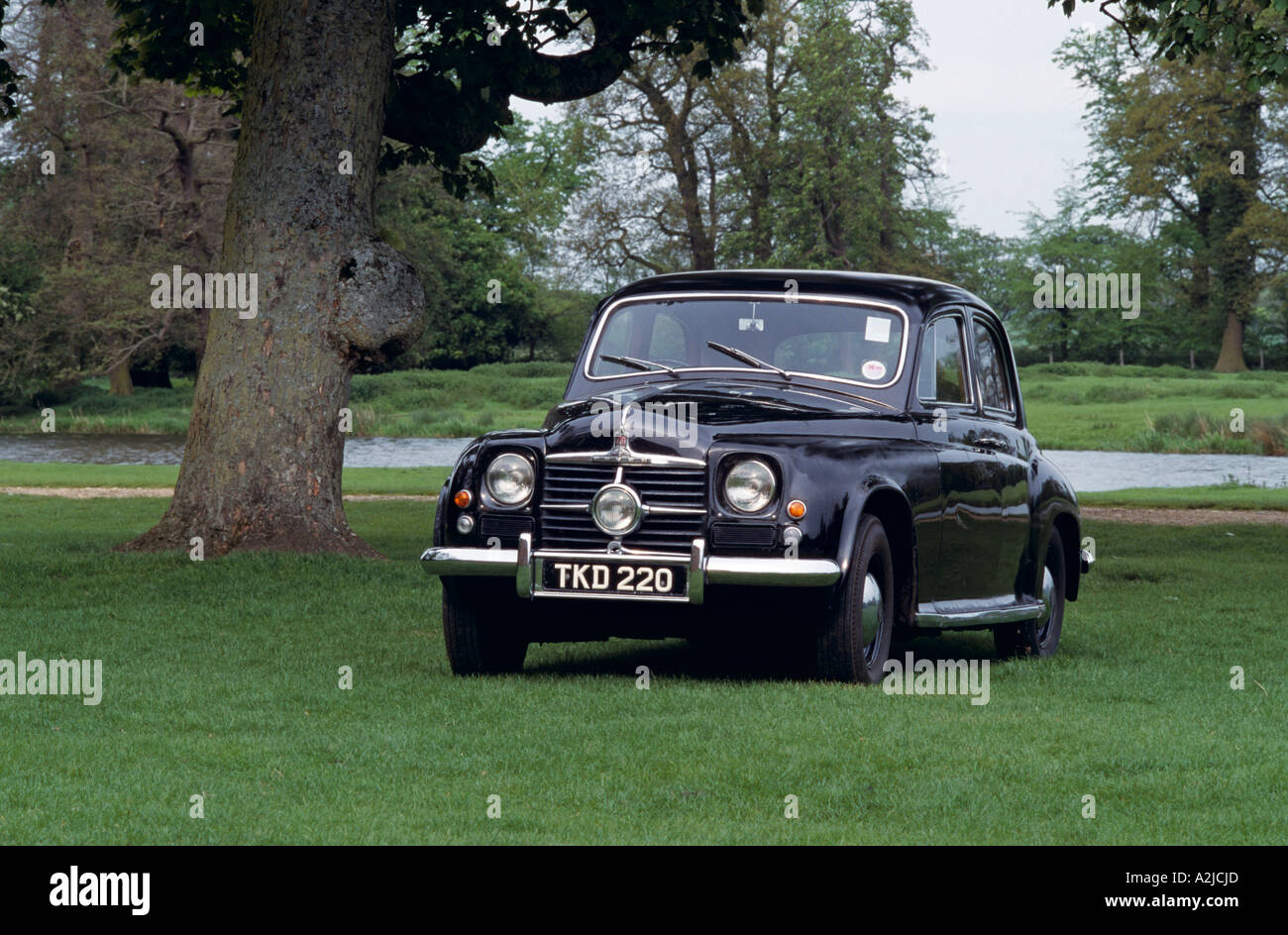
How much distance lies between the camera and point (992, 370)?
10172mm

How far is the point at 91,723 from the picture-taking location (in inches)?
280

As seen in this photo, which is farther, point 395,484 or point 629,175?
point 629,175

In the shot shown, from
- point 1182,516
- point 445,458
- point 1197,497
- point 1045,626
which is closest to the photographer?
point 1045,626

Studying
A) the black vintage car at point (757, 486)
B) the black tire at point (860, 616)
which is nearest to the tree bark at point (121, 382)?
the black vintage car at point (757, 486)

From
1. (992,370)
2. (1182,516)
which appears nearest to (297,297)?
(992,370)

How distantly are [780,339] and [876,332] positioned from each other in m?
0.51

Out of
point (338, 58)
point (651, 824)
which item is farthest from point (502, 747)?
point (338, 58)

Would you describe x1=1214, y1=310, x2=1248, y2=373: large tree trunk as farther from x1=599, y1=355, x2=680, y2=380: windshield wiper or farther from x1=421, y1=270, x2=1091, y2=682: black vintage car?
x1=599, y1=355, x2=680, y2=380: windshield wiper

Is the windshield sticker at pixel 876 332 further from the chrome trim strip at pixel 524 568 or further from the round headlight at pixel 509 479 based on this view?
the chrome trim strip at pixel 524 568

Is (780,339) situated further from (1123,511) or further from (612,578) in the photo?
(1123,511)

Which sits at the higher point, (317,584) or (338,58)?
(338,58)

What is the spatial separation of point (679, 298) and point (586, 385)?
70 cm

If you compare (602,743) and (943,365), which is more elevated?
(943,365)
